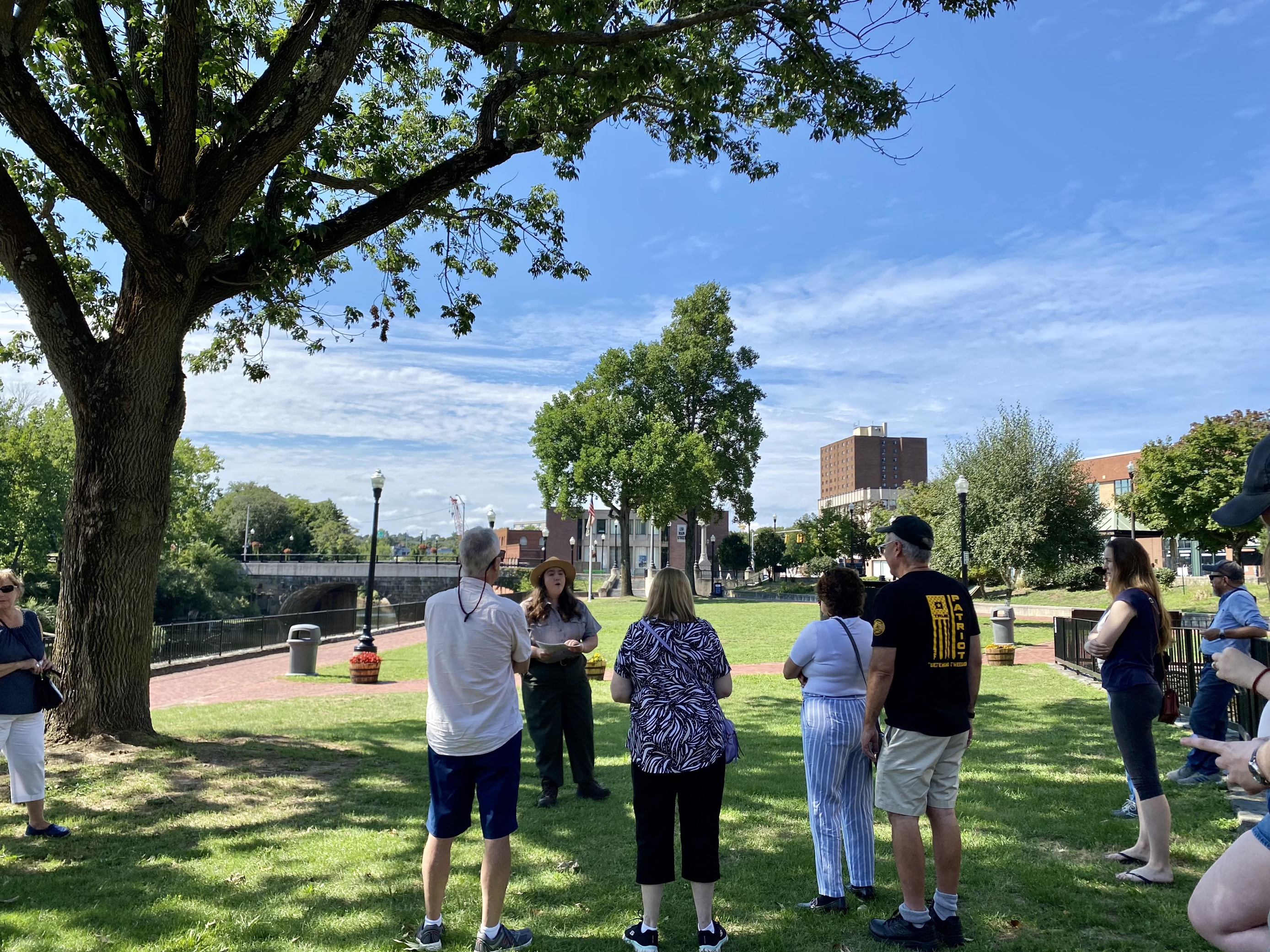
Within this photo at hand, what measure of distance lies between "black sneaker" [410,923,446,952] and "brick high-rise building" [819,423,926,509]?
160635 millimetres

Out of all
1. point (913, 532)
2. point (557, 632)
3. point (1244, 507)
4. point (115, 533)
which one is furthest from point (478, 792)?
point (115, 533)

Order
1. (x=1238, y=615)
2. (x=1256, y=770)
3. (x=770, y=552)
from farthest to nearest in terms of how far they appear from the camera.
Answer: (x=770, y=552)
(x=1238, y=615)
(x=1256, y=770)

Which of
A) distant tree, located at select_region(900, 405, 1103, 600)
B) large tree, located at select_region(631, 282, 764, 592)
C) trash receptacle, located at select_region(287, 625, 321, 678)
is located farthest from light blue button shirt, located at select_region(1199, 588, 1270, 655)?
large tree, located at select_region(631, 282, 764, 592)

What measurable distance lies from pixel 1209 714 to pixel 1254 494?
19.8 feet

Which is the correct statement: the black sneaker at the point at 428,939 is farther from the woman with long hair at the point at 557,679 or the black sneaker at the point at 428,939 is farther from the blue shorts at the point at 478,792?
the woman with long hair at the point at 557,679

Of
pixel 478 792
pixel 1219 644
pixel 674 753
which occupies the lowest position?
pixel 478 792

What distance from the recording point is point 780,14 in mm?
8719

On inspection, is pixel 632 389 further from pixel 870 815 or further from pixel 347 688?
pixel 870 815

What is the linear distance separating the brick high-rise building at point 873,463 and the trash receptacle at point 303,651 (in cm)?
14890

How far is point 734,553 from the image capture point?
8781 centimetres

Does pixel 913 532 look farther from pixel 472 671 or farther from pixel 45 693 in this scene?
pixel 45 693

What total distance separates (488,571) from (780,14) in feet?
24.2

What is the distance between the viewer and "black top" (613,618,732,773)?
371 cm

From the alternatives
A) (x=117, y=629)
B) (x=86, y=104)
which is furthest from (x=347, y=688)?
(x=86, y=104)
